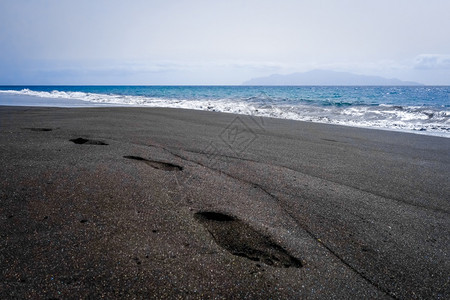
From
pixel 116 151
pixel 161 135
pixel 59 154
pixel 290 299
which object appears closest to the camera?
pixel 290 299

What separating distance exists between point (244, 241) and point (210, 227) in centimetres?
31

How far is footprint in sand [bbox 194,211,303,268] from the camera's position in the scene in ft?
6.30

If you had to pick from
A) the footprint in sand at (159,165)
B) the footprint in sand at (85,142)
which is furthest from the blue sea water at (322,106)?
the footprint in sand at (85,142)

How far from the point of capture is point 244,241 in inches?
82.4

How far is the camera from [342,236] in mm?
2305

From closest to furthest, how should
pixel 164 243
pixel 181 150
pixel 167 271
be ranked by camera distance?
pixel 167 271 → pixel 164 243 → pixel 181 150

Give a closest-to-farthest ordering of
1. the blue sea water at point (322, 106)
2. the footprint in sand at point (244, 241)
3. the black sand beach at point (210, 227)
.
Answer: the black sand beach at point (210, 227) < the footprint in sand at point (244, 241) < the blue sea water at point (322, 106)

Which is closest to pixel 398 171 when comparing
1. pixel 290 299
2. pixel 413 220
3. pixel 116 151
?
pixel 413 220

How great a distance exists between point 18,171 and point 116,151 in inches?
51.1

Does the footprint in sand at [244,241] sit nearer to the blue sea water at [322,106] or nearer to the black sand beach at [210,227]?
the black sand beach at [210,227]

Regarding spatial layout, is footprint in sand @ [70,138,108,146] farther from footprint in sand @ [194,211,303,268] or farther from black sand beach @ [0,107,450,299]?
footprint in sand @ [194,211,303,268]

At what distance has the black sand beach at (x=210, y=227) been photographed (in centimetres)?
166

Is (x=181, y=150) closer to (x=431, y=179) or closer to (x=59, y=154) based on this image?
(x=59, y=154)

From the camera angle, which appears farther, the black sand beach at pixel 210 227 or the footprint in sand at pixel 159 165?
the footprint in sand at pixel 159 165
